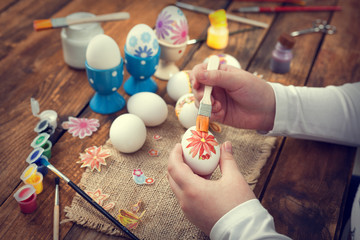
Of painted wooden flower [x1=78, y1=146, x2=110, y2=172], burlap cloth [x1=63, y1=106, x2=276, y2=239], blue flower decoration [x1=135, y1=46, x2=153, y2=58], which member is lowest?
burlap cloth [x1=63, y1=106, x2=276, y2=239]

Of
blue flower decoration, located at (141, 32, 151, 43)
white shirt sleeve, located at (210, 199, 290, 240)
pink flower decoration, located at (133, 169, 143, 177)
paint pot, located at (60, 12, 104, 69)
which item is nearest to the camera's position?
white shirt sleeve, located at (210, 199, 290, 240)

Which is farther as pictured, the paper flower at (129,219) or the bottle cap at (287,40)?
the bottle cap at (287,40)

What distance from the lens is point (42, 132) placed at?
833 millimetres

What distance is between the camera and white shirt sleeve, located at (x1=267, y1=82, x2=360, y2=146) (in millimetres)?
838

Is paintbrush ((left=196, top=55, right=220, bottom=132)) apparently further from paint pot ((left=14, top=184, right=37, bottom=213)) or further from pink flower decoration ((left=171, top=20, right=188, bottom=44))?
paint pot ((left=14, top=184, right=37, bottom=213))

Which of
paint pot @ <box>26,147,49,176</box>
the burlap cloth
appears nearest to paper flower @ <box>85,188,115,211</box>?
the burlap cloth

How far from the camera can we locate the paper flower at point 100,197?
71cm

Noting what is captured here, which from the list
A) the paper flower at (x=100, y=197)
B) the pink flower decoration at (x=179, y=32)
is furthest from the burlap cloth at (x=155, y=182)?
the pink flower decoration at (x=179, y=32)

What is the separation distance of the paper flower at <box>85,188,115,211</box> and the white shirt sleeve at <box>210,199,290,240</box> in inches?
9.2

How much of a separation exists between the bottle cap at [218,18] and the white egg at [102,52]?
1.33 feet

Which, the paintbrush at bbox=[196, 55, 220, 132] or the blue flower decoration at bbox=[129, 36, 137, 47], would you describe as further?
the blue flower decoration at bbox=[129, 36, 137, 47]

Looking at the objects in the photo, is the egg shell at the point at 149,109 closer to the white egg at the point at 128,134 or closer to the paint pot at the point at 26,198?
the white egg at the point at 128,134

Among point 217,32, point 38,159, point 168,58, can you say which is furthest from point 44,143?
point 217,32

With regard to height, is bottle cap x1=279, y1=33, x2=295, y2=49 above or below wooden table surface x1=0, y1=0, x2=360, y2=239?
above
